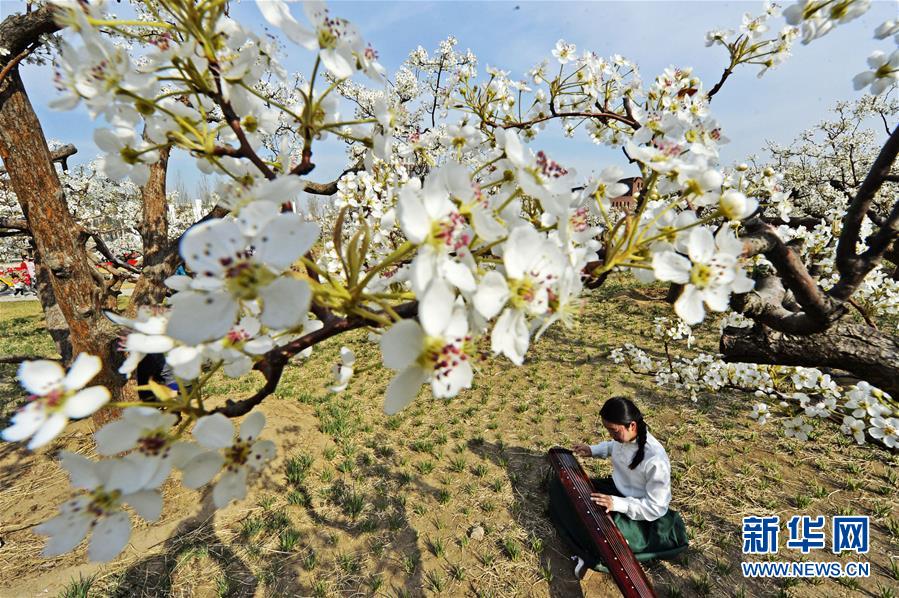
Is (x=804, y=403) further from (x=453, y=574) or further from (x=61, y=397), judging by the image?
(x=61, y=397)

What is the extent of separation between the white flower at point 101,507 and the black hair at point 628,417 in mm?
2728

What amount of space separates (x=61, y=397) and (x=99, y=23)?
1.94ft

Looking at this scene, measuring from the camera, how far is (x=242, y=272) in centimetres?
54

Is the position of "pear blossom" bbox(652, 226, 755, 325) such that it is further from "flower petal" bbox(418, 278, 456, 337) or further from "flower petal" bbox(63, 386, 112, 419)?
"flower petal" bbox(63, 386, 112, 419)

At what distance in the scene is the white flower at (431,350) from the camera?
539 millimetres

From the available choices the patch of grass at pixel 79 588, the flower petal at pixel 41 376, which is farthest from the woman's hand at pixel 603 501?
the patch of grass at pixel 79 588

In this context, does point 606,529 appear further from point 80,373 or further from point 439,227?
point 80,373

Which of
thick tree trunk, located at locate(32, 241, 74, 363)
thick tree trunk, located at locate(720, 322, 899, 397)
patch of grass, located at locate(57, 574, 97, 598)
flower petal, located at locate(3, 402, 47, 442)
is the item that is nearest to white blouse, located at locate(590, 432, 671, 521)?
thick tree trunk, located at locate(720, 322, 899, 397)

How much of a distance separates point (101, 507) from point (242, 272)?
43 cm

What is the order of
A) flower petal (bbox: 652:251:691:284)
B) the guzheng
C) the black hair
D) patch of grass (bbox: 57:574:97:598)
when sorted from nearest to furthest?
flower petal (bbox: 652:251:691:284) → the guzheng → patch of grass (bbox: 57:574:97:598) → the black hair

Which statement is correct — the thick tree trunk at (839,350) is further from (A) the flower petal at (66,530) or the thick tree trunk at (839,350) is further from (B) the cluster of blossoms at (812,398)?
(A) the flower petal at (66,530)

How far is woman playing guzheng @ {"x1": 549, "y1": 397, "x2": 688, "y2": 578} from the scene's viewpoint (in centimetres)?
275

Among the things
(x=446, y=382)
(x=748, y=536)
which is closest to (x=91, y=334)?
(x=446, y=382)

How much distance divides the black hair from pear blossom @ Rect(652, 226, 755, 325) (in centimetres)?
219
